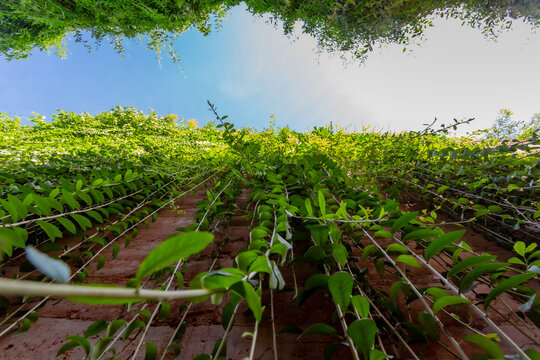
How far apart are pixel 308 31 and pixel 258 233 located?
6.25 metres

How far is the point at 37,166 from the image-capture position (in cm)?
154

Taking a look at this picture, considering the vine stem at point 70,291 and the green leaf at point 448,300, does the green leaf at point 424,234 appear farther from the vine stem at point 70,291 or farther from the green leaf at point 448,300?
the vine stem at point 70,291

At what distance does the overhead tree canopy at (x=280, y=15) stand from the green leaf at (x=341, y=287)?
507 cm

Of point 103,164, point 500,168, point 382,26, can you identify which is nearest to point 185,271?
point 103,164

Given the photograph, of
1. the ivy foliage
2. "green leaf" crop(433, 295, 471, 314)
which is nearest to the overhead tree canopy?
the ivy foliage

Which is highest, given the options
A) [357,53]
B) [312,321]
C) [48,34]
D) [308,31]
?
[48,34]

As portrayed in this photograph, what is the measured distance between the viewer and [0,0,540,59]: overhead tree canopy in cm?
446

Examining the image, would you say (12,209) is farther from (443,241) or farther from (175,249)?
(443,241)

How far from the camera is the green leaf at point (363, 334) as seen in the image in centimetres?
49

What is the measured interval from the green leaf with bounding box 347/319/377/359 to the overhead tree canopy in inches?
203

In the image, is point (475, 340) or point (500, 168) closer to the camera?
point (475, 340)

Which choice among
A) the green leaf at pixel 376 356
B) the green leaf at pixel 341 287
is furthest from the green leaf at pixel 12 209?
the green leaf at pixel 376 356

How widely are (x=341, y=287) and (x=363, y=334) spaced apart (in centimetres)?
10

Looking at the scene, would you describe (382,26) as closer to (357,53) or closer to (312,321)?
(357,53)
